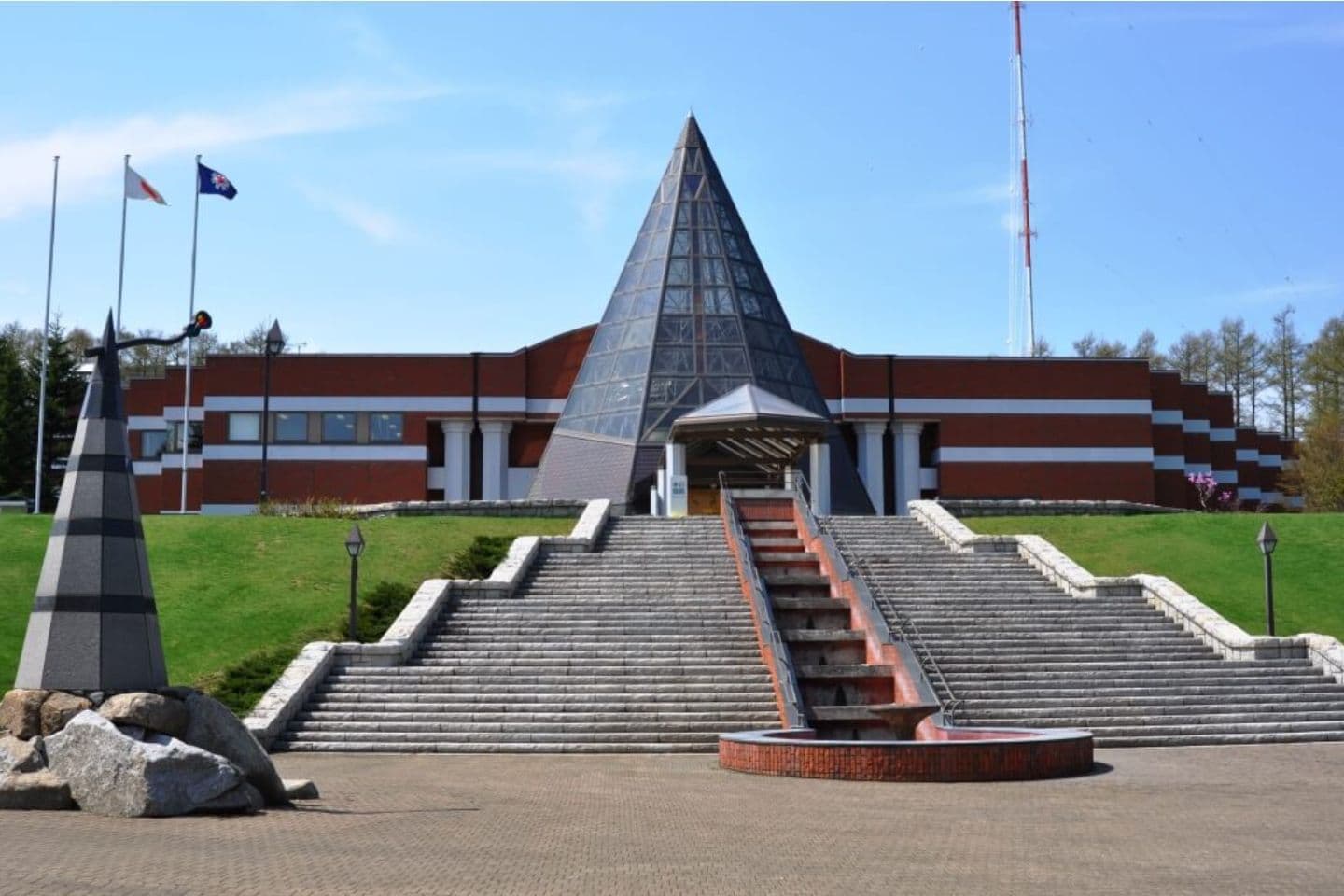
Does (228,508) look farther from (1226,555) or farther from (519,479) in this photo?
(1226,555)

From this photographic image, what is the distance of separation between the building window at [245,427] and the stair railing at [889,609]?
1064 inches

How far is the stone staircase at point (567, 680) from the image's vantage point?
58.3ft

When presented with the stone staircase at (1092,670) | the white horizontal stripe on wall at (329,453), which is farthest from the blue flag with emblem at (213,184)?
the stone staircase at (1092,670)

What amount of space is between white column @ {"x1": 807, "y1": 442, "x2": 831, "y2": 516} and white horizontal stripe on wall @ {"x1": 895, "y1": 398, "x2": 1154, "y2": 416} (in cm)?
1549

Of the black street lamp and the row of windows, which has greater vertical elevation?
the row of windows

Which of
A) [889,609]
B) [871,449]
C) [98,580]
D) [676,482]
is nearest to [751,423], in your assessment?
[676,482]

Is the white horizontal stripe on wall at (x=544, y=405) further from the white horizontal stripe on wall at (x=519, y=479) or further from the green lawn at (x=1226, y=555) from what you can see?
the green lawn at (x=1226, y=555)

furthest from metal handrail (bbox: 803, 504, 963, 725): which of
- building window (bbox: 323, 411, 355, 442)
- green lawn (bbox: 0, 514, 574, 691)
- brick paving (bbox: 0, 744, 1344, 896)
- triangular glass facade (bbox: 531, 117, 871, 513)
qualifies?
building window (bbox: 323, 411, 355, 442)

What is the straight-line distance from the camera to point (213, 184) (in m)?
43.4

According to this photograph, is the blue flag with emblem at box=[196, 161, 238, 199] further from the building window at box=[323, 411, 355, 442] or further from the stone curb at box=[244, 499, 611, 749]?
the stone curb at box=[244, 499, 611, 749]

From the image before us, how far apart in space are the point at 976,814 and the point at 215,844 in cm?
589

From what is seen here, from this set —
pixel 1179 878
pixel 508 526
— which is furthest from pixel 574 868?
pixel 508 526

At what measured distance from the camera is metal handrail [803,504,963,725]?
18641 mm

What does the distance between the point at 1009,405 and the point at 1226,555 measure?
21.8m
